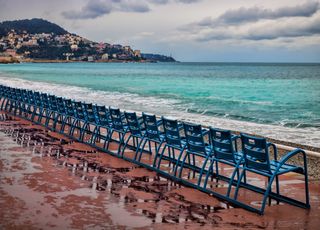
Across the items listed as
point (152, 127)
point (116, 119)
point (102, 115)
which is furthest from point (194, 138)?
point (102, 115)

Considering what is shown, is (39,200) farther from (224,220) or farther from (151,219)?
(224,220)

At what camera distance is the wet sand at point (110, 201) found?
627 centimetres

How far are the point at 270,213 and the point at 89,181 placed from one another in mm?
3109

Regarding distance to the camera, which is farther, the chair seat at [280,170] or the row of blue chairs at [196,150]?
the row of blue chairs at [196,150]

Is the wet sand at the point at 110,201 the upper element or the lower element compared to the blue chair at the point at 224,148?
lower

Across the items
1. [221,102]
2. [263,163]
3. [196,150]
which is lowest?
[221,102]

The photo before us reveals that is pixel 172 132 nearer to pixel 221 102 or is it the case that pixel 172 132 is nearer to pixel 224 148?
pixel 224 148

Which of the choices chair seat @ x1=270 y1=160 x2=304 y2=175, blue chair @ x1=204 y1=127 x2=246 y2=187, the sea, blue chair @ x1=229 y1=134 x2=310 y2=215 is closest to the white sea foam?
the sea

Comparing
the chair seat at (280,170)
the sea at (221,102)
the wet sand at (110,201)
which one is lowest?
the sea at (221,102)

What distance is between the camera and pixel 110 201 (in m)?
7.18

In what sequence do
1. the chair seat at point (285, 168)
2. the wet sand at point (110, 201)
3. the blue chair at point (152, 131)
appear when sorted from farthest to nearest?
1. the blue chair at point (152, 131)
2. the chair seat at point (285, 168)
3. the wet sand at point (110, 201)

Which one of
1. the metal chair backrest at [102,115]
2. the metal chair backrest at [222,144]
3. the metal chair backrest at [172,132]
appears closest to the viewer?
the metal chair backrest at [222,144]

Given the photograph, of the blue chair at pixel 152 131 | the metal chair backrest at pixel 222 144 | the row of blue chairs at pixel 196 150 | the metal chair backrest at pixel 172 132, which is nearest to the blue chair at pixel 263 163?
the row of blue chairs at pixel 196 150

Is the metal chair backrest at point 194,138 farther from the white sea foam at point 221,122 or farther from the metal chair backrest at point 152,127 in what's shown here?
the white sea foam at point 221,122
